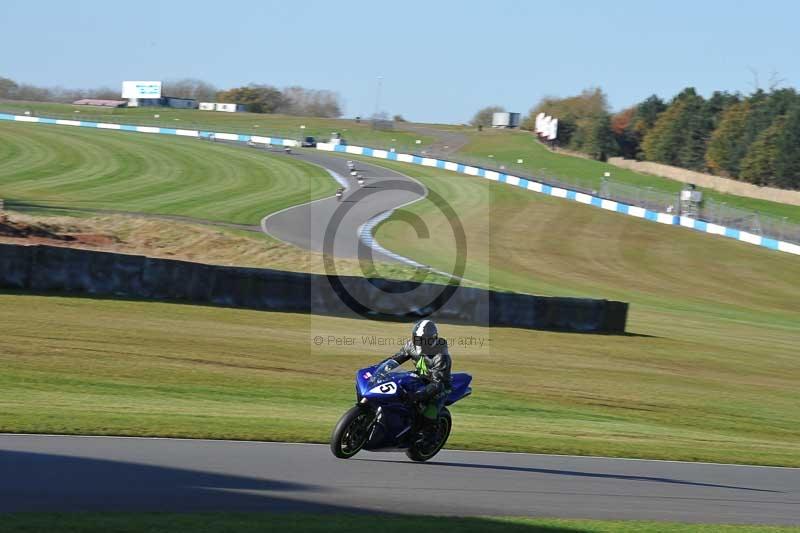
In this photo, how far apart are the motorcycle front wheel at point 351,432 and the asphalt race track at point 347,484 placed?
0.54 feet

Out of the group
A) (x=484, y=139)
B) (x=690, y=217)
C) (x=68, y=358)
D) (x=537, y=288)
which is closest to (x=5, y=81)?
(x=484, y=139)

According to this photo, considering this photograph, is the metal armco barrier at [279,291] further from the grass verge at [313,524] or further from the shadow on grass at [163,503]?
the grass verge at [313,524]

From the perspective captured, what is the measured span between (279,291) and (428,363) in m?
13.5

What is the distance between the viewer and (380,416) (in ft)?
36.6

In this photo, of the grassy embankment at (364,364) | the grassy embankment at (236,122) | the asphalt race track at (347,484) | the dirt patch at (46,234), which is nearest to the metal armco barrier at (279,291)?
the grassy embankment at (364,364)

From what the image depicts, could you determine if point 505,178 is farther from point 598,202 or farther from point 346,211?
point 346,211

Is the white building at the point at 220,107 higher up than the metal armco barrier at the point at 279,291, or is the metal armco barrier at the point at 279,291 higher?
the white building at the point at 220,107

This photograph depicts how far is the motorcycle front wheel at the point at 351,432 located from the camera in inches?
433

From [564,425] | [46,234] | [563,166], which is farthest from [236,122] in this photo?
[564,425]

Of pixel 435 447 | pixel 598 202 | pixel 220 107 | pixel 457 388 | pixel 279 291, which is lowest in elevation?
pixel 435 447

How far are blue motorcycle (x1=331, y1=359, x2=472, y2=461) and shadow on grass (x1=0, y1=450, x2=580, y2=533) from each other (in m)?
1.22

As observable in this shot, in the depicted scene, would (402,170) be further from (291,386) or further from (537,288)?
(291,386)

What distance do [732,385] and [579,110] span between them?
456 ft

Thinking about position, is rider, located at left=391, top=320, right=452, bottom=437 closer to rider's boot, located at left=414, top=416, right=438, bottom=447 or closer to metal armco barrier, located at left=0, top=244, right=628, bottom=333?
rider's boot, located at left=414, top=416, right=438, bottom=447
